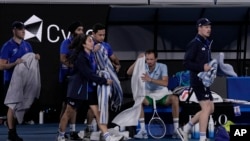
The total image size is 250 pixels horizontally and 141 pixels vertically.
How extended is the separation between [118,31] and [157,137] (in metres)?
Result: 3.73

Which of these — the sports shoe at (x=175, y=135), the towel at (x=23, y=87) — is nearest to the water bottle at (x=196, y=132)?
the sports shoe at (x=175, y=135)

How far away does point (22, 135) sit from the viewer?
1270 centimetres

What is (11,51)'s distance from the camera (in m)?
11.1

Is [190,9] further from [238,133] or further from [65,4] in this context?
[238,133]

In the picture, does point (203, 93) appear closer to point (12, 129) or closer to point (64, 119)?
point (64, 119)

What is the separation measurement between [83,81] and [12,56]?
1.24m

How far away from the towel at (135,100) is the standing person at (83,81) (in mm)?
1243

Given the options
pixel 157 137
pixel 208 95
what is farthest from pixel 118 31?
pixel 208 95

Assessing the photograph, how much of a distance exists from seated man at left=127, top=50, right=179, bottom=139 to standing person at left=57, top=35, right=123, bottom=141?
4.98 ft

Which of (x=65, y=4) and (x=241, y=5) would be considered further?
(x=65, y=4)

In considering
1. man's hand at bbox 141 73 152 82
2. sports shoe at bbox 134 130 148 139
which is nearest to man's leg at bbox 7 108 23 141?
sports shoe at bbox 134 130 148 139

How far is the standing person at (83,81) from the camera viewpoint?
1054 cm

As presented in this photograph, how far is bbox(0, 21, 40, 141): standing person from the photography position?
1097cm

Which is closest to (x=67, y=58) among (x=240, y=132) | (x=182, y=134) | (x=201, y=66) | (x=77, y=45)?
(x=77, y=45)
